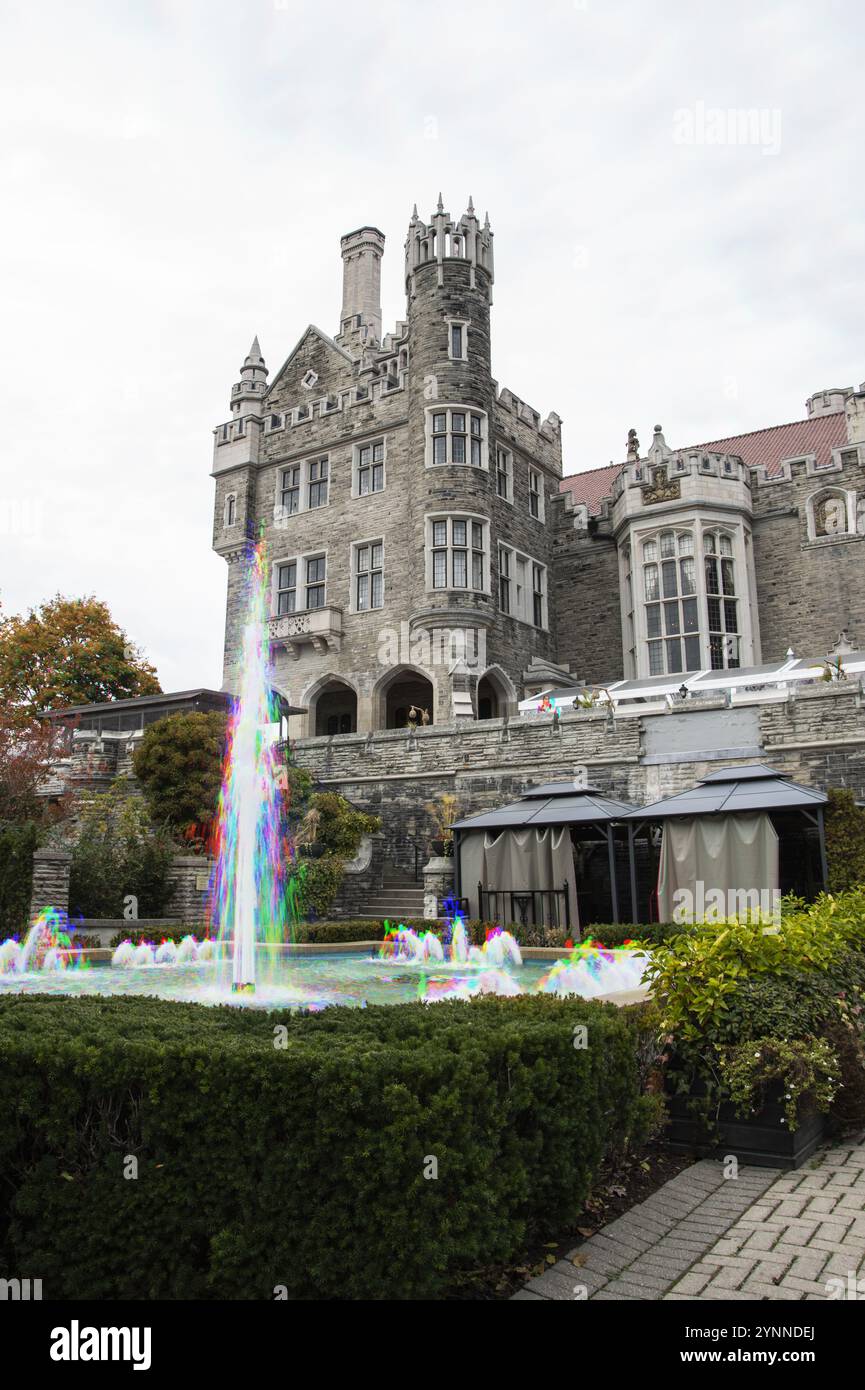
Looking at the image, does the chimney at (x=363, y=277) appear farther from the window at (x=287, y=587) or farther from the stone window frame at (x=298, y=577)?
the window at (x=287, y=587)

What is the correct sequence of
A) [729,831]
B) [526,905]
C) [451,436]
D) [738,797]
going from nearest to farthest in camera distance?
[729,831]
[738,797]
[526,905]
[451,436]

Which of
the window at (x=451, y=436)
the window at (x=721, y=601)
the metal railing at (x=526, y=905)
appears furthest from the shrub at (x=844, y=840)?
the window at (x=451, y=436)

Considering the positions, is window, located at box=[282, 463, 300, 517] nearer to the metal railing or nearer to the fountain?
the metal railing

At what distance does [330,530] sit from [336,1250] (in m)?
30.1

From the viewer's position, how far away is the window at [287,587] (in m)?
32.9

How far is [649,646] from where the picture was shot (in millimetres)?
29156

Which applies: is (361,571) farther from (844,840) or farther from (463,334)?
(844,840)

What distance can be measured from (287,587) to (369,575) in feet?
12.0

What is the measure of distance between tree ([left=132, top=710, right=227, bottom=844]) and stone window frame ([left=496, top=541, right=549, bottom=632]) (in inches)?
430

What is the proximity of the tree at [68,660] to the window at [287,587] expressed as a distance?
1299 cm

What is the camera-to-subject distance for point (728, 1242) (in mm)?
4590

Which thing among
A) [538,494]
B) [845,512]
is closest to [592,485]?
[538,494]

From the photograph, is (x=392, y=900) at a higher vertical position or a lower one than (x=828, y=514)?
lower
